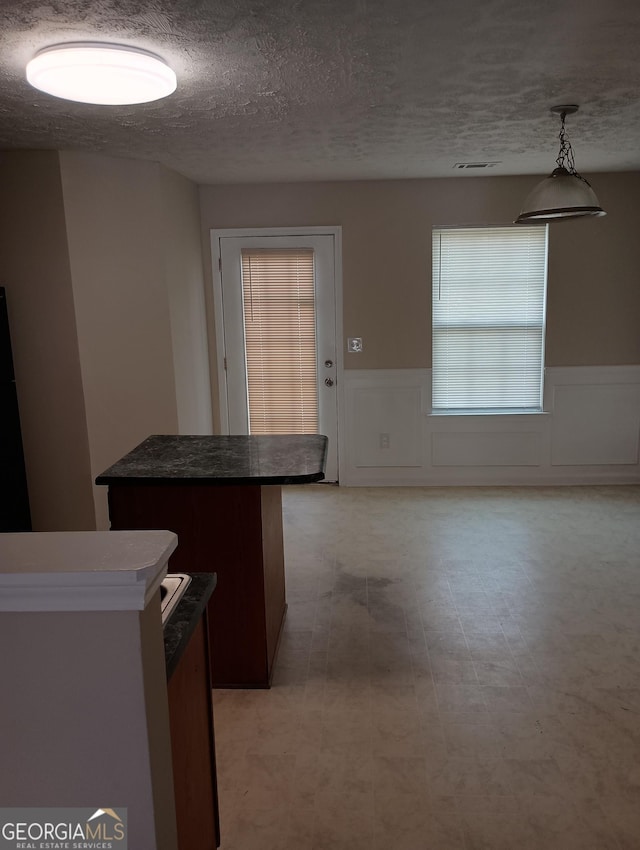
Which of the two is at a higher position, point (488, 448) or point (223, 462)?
point (223, 462)

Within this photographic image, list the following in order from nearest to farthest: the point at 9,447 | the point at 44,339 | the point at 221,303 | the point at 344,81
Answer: the point at 344,81 → the point at 9,447 → the point at 44,339 → the point at 221,303

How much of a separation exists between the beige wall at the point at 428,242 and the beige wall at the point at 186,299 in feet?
0.96

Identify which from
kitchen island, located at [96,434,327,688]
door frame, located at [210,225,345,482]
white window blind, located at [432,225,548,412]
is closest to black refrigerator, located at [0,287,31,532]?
kitchen island, located at [96,434,327,688]

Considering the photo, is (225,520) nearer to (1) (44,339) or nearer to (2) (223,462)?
(2) (223,462)

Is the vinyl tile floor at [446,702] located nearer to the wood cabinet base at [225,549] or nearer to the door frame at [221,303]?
the wood cabinet base at [225,549]

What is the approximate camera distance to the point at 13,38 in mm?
2107

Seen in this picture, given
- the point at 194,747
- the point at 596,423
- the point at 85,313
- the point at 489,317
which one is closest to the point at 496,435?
the point at 596,423

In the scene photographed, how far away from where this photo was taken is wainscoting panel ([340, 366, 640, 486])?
5.38 meters

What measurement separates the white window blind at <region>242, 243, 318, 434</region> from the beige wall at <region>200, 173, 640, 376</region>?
0.95ft

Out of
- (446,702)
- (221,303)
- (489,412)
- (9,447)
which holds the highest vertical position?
(221,303)

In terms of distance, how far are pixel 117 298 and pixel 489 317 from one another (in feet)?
9.48

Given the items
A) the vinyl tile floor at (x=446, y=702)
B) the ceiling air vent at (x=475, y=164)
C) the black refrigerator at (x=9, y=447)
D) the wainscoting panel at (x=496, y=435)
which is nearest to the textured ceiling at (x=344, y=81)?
the ceiling air vent at (x=475, y=164)

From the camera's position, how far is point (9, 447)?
12.6 ft

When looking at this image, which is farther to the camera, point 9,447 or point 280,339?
Result: point 280,339
